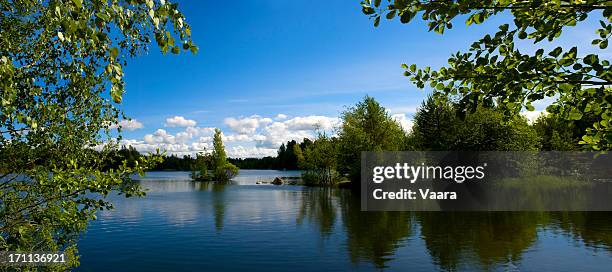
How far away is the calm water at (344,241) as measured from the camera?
22.1 metres

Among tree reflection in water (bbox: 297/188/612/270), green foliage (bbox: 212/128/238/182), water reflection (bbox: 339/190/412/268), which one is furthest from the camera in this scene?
green foliage (bbox: 212/128/238/182)

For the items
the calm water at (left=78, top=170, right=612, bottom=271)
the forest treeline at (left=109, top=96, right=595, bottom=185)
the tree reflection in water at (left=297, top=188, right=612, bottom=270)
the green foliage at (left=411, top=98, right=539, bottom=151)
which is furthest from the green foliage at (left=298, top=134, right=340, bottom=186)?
the calm water at (left=78, top=170, right=612, bottom=271)

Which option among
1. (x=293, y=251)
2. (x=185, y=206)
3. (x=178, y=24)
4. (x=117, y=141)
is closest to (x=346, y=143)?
(x=185, y=206)

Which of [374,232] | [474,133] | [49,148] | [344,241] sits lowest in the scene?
[344,241]

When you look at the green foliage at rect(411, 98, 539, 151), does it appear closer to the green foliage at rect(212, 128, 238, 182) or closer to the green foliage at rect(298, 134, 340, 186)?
the green foliage at rect(298, 134, 340, 186)

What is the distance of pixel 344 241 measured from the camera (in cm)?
2797

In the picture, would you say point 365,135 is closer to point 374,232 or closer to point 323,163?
point 323,163

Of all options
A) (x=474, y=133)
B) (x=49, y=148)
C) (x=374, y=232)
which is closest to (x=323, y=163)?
(x=474, y=133)

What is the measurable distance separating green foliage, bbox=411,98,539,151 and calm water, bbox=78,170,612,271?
894 inches

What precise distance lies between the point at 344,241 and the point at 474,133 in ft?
135

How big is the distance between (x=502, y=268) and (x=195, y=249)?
55.6ft

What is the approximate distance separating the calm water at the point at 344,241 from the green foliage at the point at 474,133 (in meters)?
22.7

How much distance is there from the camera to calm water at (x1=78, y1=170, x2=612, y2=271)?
22.1 m

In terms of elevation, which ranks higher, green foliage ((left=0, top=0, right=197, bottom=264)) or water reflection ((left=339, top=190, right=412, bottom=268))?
green foliage ((left=0, top=0, right=197, bottom=264))
